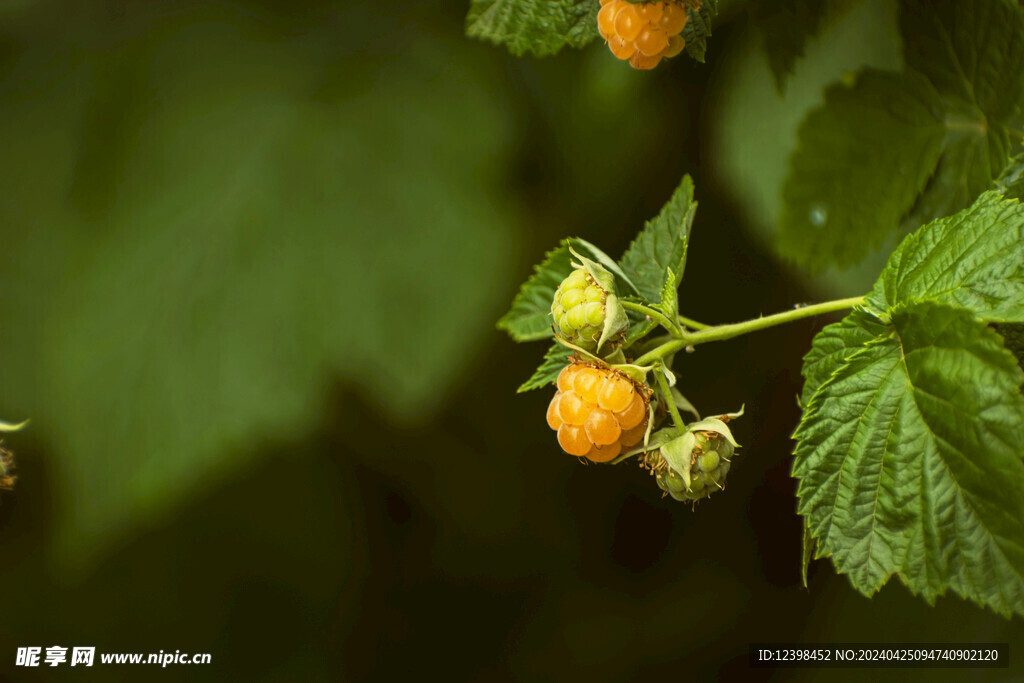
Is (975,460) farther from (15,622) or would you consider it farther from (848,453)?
(15,622)

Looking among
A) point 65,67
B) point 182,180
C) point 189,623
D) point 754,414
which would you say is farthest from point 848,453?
point 65,67

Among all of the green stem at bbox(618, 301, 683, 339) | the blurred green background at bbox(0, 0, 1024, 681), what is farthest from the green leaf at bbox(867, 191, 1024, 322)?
the blurred green background at bbox(0, 0, 1024, 681)

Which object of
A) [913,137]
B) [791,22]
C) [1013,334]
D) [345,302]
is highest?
[791,22]

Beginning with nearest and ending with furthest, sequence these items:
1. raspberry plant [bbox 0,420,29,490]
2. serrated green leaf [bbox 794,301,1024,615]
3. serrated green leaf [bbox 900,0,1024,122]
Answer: serrated green leaf [bbox 794,301,1024,615] < serrated green leaf [bbox 900,0,1024,122] < raspberry plant [bbox 0,420,29,490]

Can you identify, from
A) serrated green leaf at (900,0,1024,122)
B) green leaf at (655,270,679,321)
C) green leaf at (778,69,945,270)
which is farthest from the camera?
green leaf at (778,69,945,270)

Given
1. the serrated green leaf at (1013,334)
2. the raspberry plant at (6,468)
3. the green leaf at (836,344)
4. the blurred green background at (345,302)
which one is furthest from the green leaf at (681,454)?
the raspberry plant at (6,468)

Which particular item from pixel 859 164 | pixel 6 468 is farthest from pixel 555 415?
pixel 6 468

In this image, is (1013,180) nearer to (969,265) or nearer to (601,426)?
(969,265)

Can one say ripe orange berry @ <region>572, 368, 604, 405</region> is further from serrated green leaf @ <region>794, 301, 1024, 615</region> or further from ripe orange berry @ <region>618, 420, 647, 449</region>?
serrated green leaf @ <region>794, 301, 1024, 615</region>
